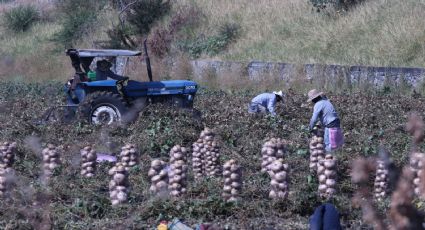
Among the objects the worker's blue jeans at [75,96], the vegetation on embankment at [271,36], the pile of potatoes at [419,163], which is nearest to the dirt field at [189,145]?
the worker's blue jeans at [75,96]

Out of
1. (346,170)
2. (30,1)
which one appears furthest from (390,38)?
(30,1)

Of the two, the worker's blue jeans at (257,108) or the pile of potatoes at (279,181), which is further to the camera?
the worker's blue jeans at (257,108)

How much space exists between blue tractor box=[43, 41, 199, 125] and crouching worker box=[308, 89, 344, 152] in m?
3.84

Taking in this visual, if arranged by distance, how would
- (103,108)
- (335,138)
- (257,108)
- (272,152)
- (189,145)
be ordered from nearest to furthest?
(272,152), (335,138), (189,145), (103,108), (257,108)

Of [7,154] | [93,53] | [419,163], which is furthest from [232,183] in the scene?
[93,53]

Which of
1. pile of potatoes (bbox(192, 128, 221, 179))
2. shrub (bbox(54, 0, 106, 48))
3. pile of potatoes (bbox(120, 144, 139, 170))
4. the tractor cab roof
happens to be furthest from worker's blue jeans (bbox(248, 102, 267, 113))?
shrub (bbox(54, 0, 106, 48))

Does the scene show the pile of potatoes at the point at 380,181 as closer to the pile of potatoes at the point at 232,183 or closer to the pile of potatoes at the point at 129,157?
the pile of potatoes at the point at 232,183

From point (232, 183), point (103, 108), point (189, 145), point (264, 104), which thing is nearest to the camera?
point (232, 183)

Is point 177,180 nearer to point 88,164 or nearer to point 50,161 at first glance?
point 88,164

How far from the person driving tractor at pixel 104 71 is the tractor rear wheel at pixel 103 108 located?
0.68 m

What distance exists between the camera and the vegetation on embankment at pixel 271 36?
85.6ft

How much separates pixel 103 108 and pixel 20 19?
103ft

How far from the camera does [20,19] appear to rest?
45344mm

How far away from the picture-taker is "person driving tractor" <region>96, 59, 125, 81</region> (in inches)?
631
